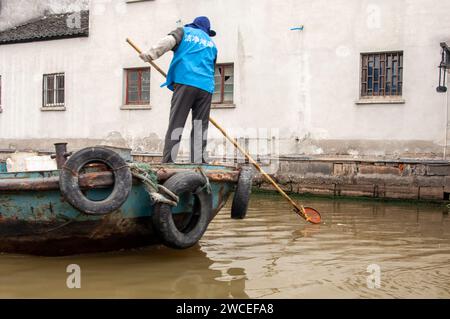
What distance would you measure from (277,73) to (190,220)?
31.9ft

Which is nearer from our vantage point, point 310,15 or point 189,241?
point 189,241

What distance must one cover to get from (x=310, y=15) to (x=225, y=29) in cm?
233

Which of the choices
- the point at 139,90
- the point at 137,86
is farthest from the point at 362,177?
the point at 137,86

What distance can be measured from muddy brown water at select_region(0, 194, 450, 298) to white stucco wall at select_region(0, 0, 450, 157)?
563 cm

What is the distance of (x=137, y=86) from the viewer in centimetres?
1797

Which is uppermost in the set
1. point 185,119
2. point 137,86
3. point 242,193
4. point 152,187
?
point 137,86

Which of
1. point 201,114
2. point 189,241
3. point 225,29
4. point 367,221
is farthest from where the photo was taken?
point 225,29

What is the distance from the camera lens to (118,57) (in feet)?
59.6

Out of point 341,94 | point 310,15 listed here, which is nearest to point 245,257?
point 341,94

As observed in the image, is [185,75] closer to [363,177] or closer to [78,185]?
[78,185]

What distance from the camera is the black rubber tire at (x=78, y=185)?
18.4 ft

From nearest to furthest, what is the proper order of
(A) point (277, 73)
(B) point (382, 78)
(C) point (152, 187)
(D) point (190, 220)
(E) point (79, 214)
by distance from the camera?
(E) point (79, 214), (C) point (152, 187), (D) point (190, 220), (B) point (382, 78), (A) point (277, 73)

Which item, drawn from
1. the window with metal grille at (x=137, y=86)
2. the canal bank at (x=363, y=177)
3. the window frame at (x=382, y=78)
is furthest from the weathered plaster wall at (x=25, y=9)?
the window frame at (x=382, y=78)
